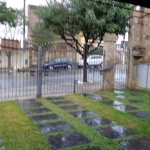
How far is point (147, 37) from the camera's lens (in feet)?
30.1

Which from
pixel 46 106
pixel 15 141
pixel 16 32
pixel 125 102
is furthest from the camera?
pixel 16 32

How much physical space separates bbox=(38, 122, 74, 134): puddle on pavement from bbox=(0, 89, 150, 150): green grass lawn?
113 millimetres

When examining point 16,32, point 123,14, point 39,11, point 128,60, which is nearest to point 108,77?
point 128,60

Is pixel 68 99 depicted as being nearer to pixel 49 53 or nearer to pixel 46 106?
pixel 46 106

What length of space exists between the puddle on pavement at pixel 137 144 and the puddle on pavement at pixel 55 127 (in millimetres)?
1256

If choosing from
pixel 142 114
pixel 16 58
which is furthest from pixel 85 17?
pixel 142 114

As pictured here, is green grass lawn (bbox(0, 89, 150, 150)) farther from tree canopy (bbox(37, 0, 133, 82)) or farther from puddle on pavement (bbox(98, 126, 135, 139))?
tree canopy (bbox(37, 0, 133, 82))

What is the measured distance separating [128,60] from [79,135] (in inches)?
259

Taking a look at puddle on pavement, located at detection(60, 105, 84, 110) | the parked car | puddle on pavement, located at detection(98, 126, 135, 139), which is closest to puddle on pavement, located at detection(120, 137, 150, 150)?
puddle on pavement, located at detection(98, 126, 135, 139)

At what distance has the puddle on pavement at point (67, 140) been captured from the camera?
136 inches

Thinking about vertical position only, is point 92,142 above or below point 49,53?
below

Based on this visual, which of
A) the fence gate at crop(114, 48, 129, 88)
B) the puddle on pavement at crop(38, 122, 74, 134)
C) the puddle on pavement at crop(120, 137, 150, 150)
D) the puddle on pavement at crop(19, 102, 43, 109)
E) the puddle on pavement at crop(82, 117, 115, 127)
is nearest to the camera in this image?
the puddle on pavement at crop(120, 137, 150, 150)

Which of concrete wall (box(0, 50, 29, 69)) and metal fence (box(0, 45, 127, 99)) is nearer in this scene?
metal fence (box(0, 45, 127, 99))

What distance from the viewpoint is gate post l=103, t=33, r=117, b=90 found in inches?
340
